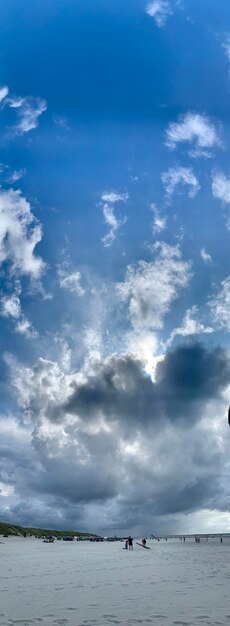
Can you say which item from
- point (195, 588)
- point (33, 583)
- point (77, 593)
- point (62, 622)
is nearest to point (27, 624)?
point (62, 622)

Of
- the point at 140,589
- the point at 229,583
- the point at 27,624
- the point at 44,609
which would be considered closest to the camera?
the point at 27,624

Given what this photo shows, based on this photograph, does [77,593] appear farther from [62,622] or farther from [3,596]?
[62,622]

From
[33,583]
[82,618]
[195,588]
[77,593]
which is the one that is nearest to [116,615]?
[82,618]

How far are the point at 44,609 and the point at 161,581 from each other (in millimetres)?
13037

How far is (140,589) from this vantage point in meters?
24.0

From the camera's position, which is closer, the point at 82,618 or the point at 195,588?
the point at 82,618

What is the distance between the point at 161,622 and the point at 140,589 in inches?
412

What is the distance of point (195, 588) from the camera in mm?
24297

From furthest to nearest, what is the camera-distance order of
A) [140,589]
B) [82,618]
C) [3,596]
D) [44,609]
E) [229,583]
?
[229,583], [140,589], [3,596], [44,609], [82,618]

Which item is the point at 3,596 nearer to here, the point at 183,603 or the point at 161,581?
the point at 183,603

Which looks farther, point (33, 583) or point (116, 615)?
point (33, 583)

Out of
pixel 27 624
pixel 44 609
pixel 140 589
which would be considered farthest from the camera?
pixel 140 589

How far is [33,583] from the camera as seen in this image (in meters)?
27.6

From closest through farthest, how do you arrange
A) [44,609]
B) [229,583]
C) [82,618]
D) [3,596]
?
[82,618], [44,609], [3,596], [229,583]
